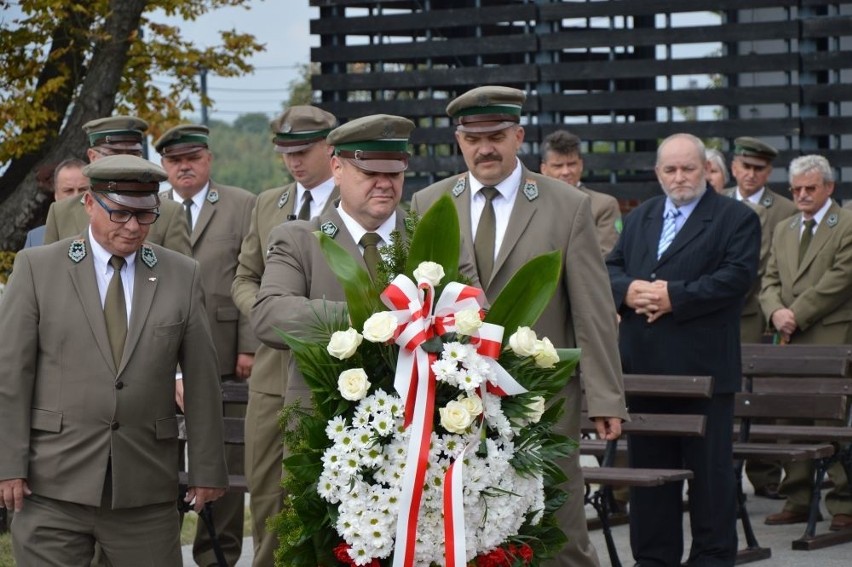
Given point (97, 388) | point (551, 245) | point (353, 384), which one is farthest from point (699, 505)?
point (353, 384)

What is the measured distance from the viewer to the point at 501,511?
4711 mm

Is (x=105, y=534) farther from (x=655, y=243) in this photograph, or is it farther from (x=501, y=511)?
(x=655, y=243)

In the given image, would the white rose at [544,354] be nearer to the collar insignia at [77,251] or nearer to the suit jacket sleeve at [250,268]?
the collar insignia at [77,251]

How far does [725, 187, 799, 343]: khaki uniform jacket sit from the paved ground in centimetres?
138

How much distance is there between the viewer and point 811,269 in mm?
10555

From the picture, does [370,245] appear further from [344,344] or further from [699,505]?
[699,505]

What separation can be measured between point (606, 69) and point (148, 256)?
9.09 m

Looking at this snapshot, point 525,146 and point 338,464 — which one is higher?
point 525,146

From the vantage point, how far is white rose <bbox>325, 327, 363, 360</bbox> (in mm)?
4672

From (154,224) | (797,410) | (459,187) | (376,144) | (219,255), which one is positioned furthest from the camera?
(797,410)

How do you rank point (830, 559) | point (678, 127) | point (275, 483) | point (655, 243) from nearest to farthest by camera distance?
1. point (275, 483)
2. point (655, 243)
3. point (830, 559)
4. point (678, 127)

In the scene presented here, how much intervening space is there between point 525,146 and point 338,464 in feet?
35.5

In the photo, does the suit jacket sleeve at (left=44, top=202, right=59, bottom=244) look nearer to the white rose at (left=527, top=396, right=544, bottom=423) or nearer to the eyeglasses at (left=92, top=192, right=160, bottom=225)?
the eyeglasses at (left=92, top=192, right=160, bottom=225)

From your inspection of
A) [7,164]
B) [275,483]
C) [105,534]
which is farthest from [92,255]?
[7,164]
